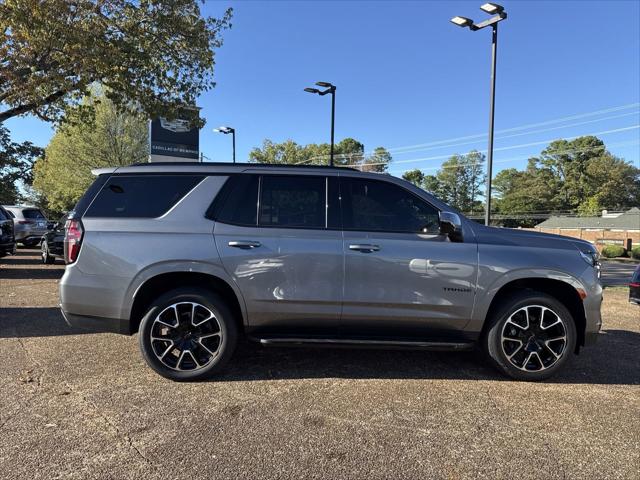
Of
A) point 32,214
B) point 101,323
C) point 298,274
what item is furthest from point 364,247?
point 32,214

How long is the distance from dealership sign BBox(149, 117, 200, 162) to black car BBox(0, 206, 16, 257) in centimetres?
546

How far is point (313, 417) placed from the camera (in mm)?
3486

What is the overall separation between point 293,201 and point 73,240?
1988 mm

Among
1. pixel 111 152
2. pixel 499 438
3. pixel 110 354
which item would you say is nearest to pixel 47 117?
pixel 110 354

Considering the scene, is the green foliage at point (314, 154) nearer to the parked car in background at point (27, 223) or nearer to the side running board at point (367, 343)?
the parked car in background at point (27, 223)

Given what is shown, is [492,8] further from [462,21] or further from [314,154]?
[314,154]

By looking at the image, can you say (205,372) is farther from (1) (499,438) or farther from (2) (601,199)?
(2) (601,199)

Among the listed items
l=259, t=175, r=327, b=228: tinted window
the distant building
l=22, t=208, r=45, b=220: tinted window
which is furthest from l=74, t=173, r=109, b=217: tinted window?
the distant building

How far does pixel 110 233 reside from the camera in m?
4.15

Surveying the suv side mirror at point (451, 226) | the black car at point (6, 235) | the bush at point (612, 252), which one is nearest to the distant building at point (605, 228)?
the bush at point (612, 252)

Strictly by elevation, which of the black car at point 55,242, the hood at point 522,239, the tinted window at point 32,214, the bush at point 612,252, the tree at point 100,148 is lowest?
the bush at point 612,252

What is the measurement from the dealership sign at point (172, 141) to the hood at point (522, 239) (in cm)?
1377

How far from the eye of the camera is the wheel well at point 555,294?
4332 mm

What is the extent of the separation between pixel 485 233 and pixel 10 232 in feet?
39.1
